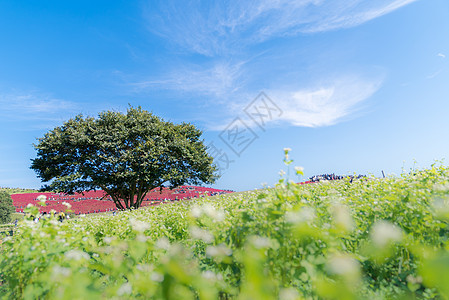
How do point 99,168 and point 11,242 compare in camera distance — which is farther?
point 99,168

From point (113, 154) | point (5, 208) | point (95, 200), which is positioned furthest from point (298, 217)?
point (95, 200)

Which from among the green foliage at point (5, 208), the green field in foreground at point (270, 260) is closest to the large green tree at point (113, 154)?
the green foliage at point (5, 208)

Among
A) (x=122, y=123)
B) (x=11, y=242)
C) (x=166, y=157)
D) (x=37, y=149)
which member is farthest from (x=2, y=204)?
(x=11, y=242)

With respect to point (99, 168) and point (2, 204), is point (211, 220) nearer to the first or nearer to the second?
point (99, 168)

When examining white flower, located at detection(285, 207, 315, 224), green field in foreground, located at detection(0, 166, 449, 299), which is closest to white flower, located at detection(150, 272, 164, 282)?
green field in foreground, located at detection(0, 166, 449, 299)

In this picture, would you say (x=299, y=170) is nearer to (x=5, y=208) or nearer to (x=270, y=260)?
(x=270, y=260)

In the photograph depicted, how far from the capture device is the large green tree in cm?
A: 1802

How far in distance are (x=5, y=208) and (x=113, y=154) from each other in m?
8.66

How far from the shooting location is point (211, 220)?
3.74 m

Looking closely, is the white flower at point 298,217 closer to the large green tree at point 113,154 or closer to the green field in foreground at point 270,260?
the green field in foreground at point 270,260

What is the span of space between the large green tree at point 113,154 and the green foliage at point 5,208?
2776 mm

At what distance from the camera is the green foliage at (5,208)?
1736cm

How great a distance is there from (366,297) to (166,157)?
17.4 metres

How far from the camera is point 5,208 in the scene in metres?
17.9
